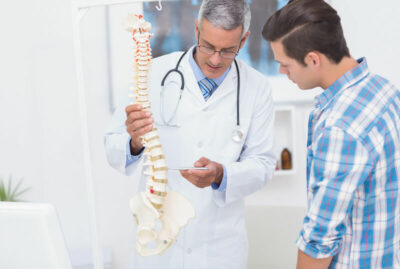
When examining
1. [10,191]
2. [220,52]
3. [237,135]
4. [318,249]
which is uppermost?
[220,52]

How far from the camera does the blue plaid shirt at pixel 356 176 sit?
91cm

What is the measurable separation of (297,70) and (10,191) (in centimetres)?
184

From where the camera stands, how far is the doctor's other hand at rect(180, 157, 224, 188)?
4.02ft

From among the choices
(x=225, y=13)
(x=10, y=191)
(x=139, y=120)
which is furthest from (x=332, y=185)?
(x=10, y=191)

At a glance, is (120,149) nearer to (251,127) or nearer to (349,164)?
(251,127)

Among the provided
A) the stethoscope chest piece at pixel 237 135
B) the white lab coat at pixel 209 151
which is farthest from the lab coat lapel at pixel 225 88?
the stethoscope chest piece at pixel 237 135

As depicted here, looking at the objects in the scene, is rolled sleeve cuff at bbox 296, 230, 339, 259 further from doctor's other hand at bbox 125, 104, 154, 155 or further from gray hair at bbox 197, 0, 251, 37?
gray hair at bbox 197, 0, 251, 37

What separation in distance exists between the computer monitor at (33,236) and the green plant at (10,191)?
153 centimetres

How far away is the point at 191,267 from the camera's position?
1431 millimetres

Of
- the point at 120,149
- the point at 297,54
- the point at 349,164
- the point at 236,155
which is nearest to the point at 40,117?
the point at 120,149

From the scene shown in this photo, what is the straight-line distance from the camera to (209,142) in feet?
4.74

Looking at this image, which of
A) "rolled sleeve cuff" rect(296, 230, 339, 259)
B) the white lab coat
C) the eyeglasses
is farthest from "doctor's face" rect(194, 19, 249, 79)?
"rolled sleeve cuff" rect(296, 230, 339, 259)

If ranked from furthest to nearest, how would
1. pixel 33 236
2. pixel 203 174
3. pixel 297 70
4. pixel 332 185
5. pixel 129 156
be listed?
1. pixel 129 156
2. pixel 203 174
3. pixel 297 70
4. pixel 332 185
5. pixel 33 236

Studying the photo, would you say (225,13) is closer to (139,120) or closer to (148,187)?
(139,120)
